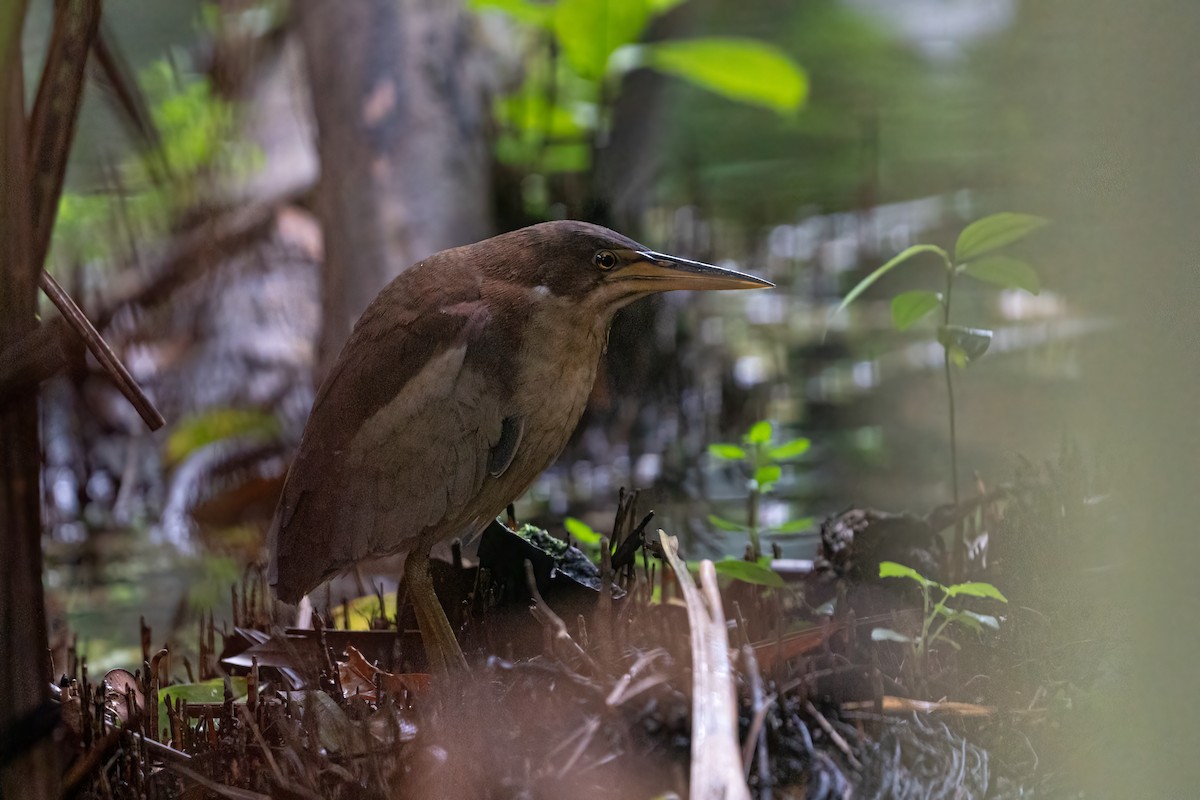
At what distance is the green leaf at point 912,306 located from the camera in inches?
57.7

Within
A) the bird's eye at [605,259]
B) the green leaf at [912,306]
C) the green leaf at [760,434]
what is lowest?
the green leaf at [760,434]

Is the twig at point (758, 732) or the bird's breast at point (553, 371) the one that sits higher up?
the bird's breast at point (553, 371)

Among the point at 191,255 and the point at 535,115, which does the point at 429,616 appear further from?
the point at 191,255

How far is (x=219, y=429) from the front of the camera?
3.29 m

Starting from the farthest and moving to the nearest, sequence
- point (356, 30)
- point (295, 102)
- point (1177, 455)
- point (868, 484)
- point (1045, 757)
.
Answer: point (295, 102) → point (356, 30) → point (868, 484) → point (1045, 757) → point (1177, 455)

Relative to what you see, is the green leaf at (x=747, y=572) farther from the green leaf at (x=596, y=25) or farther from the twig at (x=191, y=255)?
the twig at (x=191, y=255)

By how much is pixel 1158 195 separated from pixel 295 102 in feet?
12.1

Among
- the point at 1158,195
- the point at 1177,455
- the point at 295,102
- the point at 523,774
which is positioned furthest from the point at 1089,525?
the point at 295,102

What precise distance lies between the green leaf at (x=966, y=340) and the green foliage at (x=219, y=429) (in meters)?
2.36

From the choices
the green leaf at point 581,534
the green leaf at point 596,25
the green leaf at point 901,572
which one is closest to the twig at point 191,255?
the green leaf at point 596,25

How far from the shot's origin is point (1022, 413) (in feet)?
3.77

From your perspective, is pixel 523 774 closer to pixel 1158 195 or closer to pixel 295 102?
pixel 1158 195

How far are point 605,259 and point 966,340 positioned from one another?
520 millimetres

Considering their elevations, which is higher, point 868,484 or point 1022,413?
point 1022,413
